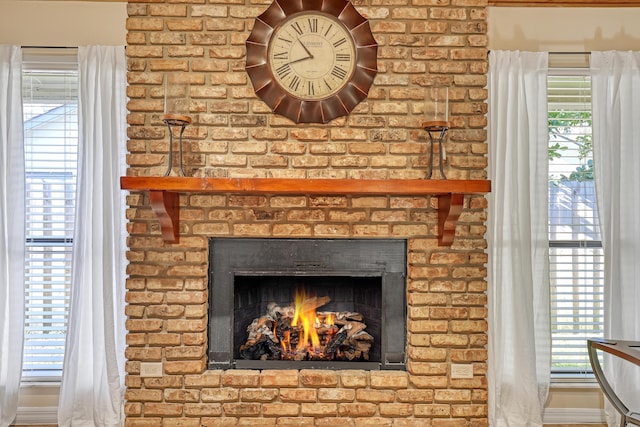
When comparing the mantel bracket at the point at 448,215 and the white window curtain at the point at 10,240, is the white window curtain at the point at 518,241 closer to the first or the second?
the mantel bracket at the point at 448,215

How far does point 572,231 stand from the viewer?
10.3ft

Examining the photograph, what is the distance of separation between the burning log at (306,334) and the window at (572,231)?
47.3 inches

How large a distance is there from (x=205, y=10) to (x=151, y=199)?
39.9 inches

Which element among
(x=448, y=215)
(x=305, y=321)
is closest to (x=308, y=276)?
(x=305, y=321)

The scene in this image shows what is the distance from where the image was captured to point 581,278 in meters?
3.12

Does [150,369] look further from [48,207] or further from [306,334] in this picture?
[48,207]

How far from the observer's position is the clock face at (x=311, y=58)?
2707 mm

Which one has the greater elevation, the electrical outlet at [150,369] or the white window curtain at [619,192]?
the white window curtain at [619,192]

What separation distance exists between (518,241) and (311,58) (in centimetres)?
150

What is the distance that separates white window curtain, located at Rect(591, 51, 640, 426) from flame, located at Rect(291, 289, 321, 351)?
5.35 feet

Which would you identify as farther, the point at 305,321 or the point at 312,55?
the point at 305,321

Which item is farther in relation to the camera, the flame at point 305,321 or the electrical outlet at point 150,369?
the flame at point 305,321

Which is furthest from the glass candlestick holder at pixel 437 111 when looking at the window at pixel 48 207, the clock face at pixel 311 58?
the window at pixel 48 207

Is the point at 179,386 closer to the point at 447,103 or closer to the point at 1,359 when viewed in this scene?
the point at 1,359
